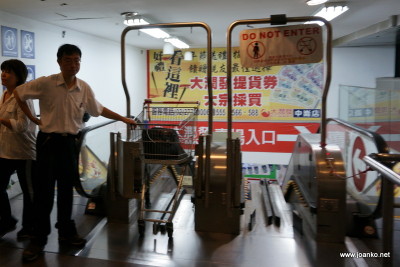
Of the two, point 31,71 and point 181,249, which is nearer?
point 181,249

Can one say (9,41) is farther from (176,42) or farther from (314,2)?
(314,2)

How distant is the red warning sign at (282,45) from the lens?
2.91 m

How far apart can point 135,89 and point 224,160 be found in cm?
688

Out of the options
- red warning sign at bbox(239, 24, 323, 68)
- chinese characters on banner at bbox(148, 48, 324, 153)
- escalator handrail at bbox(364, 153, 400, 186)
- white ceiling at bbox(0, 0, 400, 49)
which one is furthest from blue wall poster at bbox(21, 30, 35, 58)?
escalator handrail at bbox(364, 153, 400, 186)

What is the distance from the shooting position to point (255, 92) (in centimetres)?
953

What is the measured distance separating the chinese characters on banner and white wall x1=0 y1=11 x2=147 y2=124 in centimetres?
81

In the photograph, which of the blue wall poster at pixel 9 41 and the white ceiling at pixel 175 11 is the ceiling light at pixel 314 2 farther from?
the blue wall poster at pixel 9 41

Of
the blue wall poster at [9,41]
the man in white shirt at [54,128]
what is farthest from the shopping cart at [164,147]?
the blue wall poster at [9,41]

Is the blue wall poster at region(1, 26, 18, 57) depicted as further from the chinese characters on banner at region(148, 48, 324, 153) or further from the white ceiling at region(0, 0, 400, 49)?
the chinese characters on banner at region(148, 48, 324, 153)

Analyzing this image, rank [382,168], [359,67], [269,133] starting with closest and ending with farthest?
[382,168], [359,67], [269,133]

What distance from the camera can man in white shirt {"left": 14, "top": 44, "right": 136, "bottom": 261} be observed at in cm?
260

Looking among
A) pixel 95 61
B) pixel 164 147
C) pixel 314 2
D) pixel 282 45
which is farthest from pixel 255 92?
pixel 164 147

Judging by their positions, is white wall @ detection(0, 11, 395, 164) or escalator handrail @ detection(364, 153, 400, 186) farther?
white wall @ detection(0, 11, 395, 164)

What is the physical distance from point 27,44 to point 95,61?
2175 millimetres
